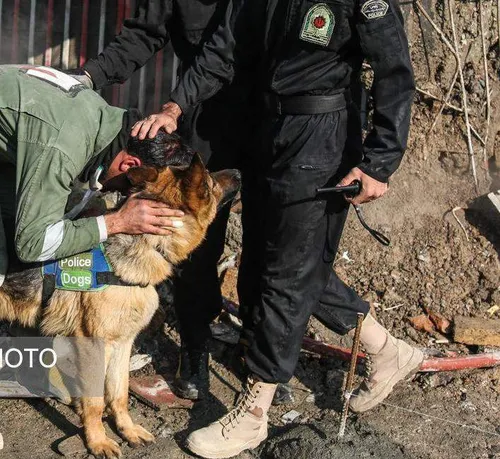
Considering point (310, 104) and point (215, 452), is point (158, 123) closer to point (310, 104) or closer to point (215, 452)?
point (310, 104)

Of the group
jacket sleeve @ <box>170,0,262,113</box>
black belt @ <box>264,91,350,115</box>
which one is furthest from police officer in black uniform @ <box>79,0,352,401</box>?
black belt @ <box>264,91,350,115</box>

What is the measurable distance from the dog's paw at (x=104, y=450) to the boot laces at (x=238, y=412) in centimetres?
57

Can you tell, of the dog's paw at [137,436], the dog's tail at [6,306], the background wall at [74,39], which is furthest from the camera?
the background wall at [74,39]

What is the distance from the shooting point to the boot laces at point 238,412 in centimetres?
447

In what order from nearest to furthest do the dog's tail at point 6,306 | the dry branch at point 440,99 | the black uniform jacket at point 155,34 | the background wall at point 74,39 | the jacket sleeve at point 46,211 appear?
the jacket sleeve at point 46,211 < the dog's tail at point 6,306 < the black uniform jacket at point 155,34 < the dry branch at point 440,99 < the background wall at point 74,39

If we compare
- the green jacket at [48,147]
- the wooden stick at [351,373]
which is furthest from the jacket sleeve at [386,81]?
the green jacket at [48,147]

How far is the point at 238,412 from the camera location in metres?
4.50

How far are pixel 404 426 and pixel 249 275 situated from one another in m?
1.24

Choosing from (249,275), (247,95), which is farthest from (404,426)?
(247,95)

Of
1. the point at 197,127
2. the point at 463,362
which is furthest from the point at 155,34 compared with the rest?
the point at 463,362

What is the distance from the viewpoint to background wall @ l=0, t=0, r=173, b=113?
7.36 m

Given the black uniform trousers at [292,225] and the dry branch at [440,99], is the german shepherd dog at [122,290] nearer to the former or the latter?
the black uniform trousers at [292,225]

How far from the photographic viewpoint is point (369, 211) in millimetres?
6543

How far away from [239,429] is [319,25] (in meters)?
2.12
